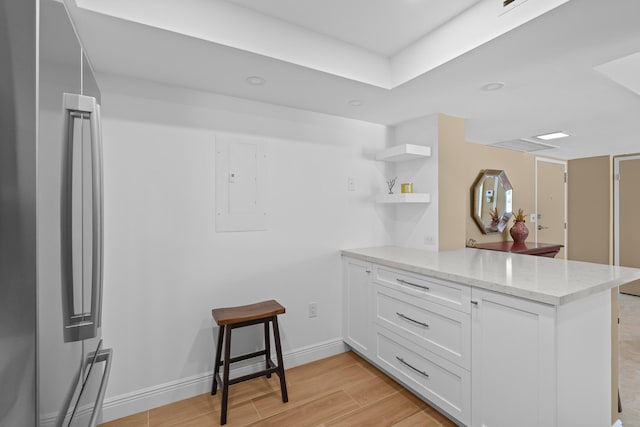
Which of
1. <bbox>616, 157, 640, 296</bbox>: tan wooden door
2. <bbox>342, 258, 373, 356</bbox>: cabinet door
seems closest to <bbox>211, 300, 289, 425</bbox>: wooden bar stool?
<bbox>342, 258, 373, 356</bbox>: cabinet door

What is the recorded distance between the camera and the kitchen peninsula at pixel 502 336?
137 centimetres

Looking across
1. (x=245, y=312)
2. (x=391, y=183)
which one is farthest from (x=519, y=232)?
(x=245, y=312)

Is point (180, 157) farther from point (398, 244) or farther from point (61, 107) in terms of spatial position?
point (398, 244)

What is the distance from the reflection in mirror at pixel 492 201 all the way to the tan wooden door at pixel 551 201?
3.42ft

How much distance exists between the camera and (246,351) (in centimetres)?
236

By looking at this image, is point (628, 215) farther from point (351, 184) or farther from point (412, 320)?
point (412, 320)

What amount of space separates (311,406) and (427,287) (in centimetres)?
111

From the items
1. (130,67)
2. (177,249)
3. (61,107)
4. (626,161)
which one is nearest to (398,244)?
(177,249)

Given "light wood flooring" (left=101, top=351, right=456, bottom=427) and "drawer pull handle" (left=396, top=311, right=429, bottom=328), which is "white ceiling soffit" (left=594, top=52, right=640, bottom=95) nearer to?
"drawer pull handle" (left=396, top=311, right=429, bottom=328)

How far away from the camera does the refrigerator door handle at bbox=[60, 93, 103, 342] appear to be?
786 millimetres

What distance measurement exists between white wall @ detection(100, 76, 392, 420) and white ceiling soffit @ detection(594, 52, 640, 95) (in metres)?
1.84

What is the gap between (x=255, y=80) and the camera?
2047mm

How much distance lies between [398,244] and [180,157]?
7.09 ft

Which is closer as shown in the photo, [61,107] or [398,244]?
[61,107]
